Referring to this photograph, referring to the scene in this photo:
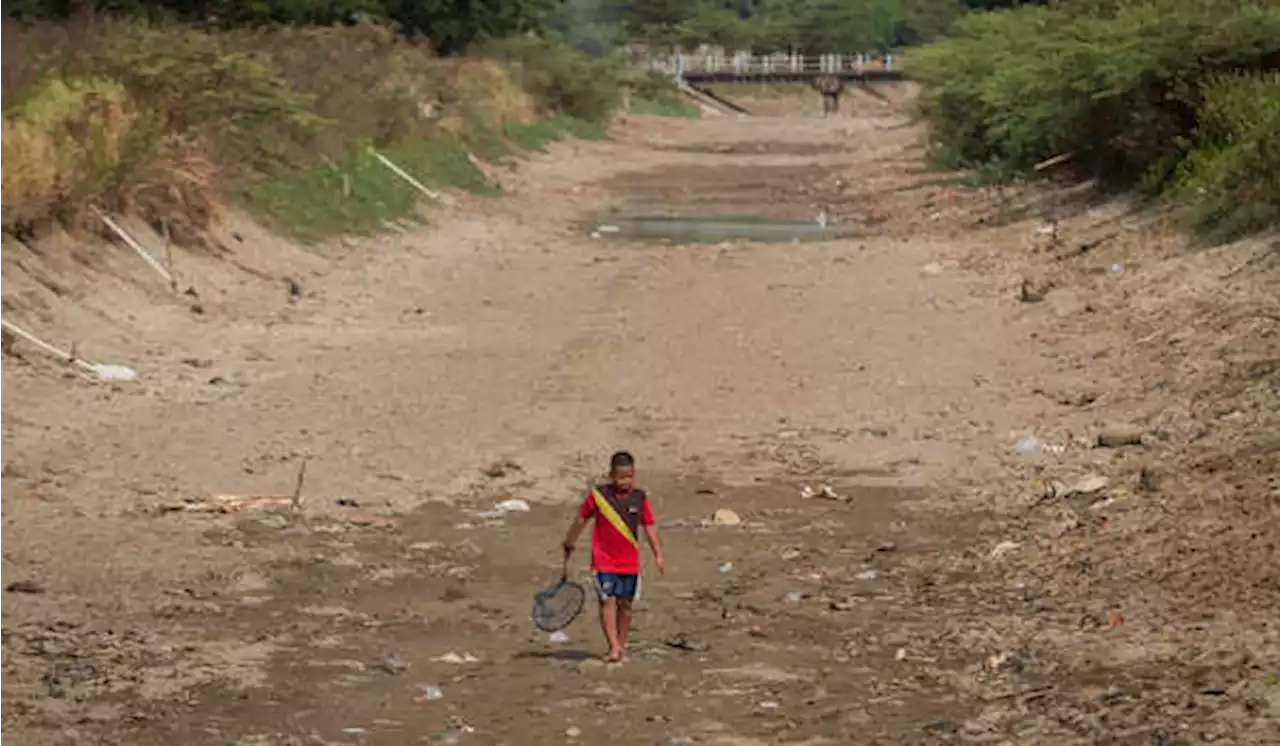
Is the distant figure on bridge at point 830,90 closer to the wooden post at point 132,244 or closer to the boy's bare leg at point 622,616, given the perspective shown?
the wooden post at point 132,244

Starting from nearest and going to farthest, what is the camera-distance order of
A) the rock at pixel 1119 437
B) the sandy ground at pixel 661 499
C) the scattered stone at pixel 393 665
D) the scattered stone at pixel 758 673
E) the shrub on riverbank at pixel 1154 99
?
the sandy ground at pixel 661 499 → the scattered stone at pixel 758 673 → the scattered stone at pixel 393 665 → the rock at pixel 1119 437 → the shrub on riverbank at pixel 1154 99

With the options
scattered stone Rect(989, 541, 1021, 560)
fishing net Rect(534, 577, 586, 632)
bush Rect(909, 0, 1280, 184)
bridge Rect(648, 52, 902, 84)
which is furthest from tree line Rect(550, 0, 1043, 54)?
fishing net Rect(534, 577, 586, 632)

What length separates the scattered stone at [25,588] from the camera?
9.38 m

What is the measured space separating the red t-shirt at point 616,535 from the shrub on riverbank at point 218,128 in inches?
398

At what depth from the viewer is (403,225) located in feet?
91.6

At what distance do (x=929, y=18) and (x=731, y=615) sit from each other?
115 metres

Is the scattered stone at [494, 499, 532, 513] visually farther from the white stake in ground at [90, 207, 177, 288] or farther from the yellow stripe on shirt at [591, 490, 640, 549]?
the white stake in ground at [90, 207, 177, 288]

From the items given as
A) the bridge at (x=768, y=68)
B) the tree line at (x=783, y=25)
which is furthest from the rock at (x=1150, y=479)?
the tree line at (x=783, y=25)

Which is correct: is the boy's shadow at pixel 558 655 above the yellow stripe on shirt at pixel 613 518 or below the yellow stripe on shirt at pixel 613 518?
below

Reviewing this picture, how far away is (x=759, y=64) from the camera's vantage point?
352ft

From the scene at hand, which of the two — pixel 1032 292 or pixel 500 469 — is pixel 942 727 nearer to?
pixel 500 469

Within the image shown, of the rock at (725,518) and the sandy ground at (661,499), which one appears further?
the rock at (725,518)

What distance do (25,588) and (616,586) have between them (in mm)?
2704

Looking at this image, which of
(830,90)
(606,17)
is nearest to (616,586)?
(830,90)
